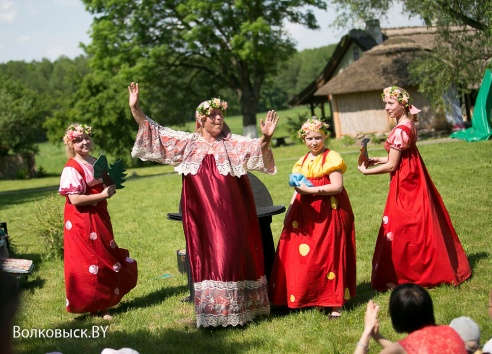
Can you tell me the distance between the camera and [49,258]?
1002 centimetres

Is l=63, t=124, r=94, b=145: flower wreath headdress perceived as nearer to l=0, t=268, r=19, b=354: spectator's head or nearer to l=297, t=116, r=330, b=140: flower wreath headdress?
l=297, t=116, r=330, b=140: flower wreath headdress

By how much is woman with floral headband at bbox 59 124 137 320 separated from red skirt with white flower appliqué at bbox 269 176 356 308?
1.76m

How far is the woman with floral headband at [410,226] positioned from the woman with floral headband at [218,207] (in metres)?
1.36

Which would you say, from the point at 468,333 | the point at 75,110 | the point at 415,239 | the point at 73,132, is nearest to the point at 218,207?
the point at 73,132

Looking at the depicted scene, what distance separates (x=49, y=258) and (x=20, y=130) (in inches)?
1249

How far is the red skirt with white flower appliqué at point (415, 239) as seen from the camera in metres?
6.51

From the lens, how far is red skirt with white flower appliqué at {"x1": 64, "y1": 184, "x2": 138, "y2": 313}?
6434mm

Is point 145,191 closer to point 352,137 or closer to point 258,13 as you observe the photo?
point 352,137

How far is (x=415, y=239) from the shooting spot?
258 inches

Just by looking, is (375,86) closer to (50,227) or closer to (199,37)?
(199,37)

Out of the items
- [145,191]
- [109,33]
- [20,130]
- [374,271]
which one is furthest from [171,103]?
[374,271]

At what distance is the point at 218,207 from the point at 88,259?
60.6 inches

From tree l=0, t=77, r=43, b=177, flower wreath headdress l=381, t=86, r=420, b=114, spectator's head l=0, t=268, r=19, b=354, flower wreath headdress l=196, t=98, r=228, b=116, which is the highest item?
tree l=0, t=77, r=43, b=177

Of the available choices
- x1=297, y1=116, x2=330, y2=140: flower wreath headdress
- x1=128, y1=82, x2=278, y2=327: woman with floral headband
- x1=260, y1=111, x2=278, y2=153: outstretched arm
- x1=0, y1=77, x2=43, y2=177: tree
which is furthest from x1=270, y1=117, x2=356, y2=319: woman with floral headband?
x1=0, y1=77, x2=43, y2=177: tree
